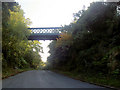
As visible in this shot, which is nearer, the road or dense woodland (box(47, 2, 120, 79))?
the road

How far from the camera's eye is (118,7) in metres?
17.9

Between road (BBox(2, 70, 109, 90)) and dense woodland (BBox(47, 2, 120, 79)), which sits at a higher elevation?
dense woodland (BBox(47, 2, 120, 79))

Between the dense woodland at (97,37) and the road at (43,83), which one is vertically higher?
the dense woodland at (97,37)

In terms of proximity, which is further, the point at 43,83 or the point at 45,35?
the point at 45,35

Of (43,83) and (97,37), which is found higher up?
(97,37)

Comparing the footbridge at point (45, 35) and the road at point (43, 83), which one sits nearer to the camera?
the road at point (43, 83)

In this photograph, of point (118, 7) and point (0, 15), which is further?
point (118, 7)

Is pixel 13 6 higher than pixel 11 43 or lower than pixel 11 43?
higher

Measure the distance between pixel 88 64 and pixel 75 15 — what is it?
1350 cm

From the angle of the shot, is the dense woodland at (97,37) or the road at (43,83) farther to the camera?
the dense woodland at (97,37)

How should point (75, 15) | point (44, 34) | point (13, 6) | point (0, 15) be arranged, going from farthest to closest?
point (44, 34)
point (75, 15)
point (13, 6)
point (0, 15)

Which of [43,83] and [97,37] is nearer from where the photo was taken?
[43,83]

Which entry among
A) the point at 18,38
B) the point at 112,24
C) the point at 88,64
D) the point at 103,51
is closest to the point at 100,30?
the point at 112,24

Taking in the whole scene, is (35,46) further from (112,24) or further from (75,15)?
(112,24)
